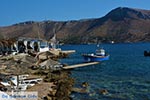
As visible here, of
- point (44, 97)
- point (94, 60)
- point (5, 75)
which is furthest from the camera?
point (94, 60)

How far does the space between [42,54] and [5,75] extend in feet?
194

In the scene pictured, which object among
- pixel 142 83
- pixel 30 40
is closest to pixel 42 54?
pixel 30 40

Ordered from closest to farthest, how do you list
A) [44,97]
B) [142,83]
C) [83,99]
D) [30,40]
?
[44,97] → [83,99] → [142,83] → [30,40]

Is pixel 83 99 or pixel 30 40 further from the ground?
pixel 30 40

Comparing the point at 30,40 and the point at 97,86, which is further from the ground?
the point at 30,40

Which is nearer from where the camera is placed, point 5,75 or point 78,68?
point 5,75

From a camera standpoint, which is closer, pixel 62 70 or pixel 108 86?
pixel 108 86

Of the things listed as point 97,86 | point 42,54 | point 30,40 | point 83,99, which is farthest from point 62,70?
point 30,40

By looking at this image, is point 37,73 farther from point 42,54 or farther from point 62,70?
point 42,54

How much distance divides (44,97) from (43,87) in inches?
261

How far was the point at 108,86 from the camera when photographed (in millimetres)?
43562

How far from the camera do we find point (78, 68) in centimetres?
6819

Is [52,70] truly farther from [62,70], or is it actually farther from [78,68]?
[78,68]

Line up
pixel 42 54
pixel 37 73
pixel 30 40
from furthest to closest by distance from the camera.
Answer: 1. pixel 30 40
2. pixel 42 54
3. pixel 37 73
